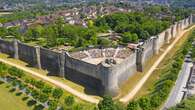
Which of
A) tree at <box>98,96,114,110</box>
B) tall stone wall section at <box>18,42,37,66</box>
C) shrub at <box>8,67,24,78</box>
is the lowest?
tree at <box>98,96,114,110</box>

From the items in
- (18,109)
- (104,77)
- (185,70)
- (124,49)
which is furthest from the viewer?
(124,49)

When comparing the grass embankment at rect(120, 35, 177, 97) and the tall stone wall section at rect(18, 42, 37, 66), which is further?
the tall stone wall section at rect(18, 42, 37, 66)

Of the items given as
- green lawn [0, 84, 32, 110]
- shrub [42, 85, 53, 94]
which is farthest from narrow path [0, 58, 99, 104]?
green lawn [0, 84, 32, 110]

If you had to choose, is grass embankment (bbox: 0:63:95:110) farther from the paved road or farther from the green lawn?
the paved road

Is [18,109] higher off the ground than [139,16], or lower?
lower

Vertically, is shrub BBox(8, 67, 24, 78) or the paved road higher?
shrub BBox(8, 67, 24, 78)

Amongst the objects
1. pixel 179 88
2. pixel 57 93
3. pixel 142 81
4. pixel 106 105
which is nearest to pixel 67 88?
pixel 57 93

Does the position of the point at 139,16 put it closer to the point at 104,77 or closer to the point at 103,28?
the point at 103,28

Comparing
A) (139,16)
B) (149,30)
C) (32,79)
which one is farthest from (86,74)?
(139,16)
